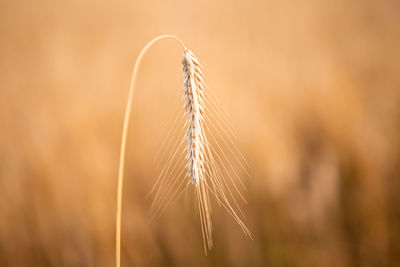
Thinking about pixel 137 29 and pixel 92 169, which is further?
pixel 137 29

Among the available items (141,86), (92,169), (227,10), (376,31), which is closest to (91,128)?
(92,169)

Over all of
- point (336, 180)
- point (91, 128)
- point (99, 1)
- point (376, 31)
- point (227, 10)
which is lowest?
point (336, 180)

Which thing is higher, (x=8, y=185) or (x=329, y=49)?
(x=329, y=49)

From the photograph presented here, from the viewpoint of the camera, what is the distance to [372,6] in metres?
1.42

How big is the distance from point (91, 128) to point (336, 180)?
49.2 inches

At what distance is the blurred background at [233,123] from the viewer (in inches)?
52.7

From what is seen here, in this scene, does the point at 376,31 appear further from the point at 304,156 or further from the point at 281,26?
the point at 304,156

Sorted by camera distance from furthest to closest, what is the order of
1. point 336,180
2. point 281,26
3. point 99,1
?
point 99,1 → point 281,26 → point 336,180

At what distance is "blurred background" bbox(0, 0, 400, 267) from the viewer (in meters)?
1.34

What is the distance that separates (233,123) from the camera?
140cm

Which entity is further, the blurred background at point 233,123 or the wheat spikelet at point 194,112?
the blurred background at point 233,123

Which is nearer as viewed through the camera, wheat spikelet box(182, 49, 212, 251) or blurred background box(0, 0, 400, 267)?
wheat spikelet box(182, 49, 212, 251)

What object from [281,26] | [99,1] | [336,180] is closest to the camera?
[336,180]

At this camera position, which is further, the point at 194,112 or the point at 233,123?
the point at 233,123
